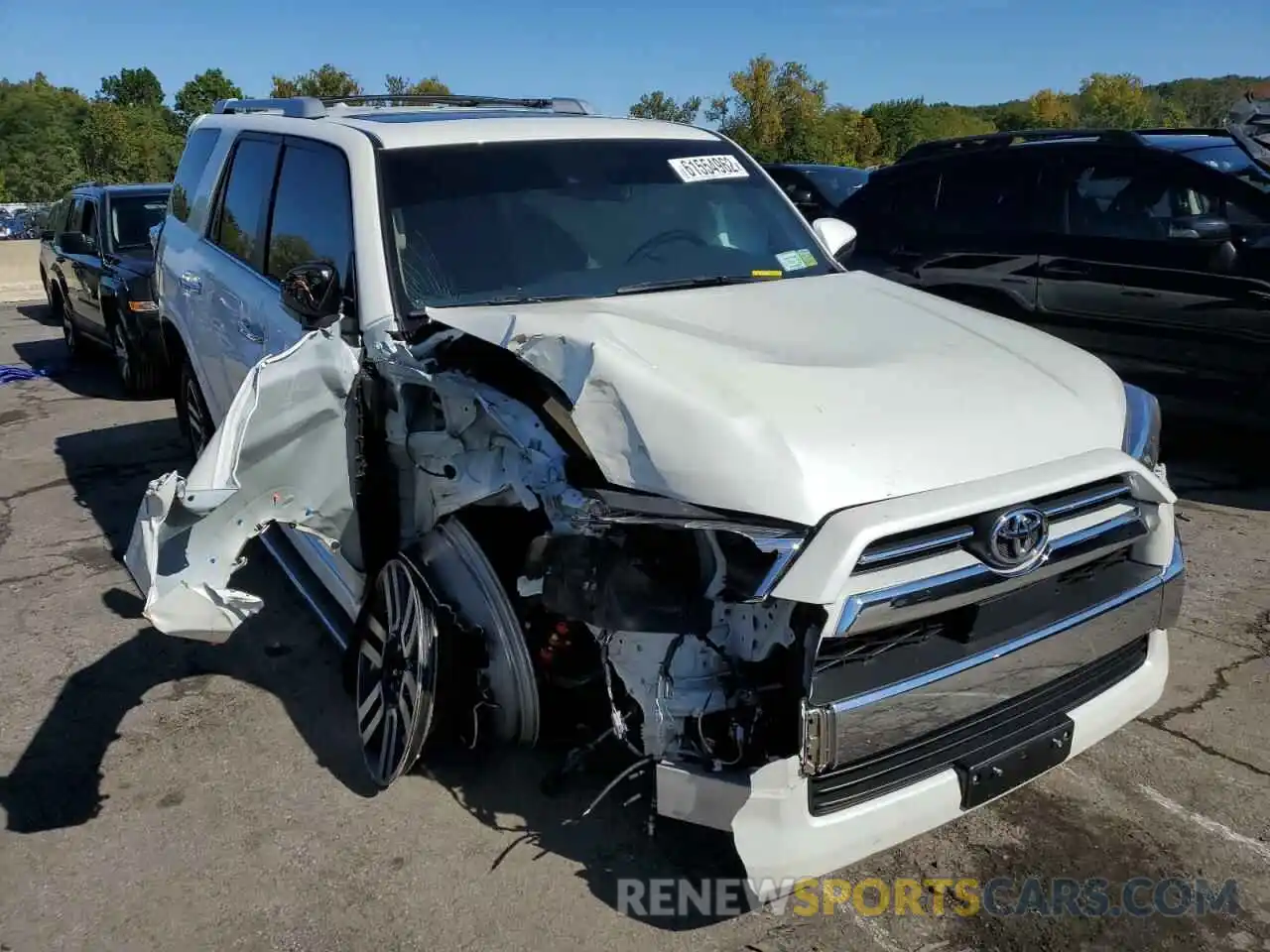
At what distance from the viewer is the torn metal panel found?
2.81m

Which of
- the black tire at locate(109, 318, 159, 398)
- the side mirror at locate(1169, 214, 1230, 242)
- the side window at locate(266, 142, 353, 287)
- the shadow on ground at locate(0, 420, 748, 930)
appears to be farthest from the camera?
the black tire at locate(109, 318, 159, 398)

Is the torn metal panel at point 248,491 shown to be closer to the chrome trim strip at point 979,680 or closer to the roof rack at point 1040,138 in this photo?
the chrome trim strip at point 979,680

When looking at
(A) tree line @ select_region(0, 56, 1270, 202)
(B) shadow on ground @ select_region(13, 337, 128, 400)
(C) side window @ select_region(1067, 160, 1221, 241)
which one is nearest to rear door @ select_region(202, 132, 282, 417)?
(C) side window @ select_region(1067, 160, 1221, 241)

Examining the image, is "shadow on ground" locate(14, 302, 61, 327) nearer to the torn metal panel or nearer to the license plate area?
the torn metal panel

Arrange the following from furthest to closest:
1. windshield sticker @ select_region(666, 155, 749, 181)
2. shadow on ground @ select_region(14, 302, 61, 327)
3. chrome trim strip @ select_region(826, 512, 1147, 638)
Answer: shadow on ground @ select_region(14, 302, 61, 327) < windshield sticker @ select_region(666, 155, 749, 181) < chrome trim strip @ select_region(826, 512, 1147, 638)

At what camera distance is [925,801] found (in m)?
2.40

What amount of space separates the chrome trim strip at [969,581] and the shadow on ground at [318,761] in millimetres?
663

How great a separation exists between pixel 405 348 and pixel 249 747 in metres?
1.50

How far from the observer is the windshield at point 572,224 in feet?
11.4

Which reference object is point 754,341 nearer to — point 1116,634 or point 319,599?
point 1116,634

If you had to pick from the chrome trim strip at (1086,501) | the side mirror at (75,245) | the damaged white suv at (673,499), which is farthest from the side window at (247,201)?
the side mirror at (75,245)

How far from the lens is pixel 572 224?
12.1ft

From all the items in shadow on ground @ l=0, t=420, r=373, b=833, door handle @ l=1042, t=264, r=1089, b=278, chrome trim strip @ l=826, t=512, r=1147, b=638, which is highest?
door handle @ l=1042, t=264, r=1089, b=278

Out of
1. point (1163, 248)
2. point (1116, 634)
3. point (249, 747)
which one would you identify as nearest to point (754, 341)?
point (1116, 634)
